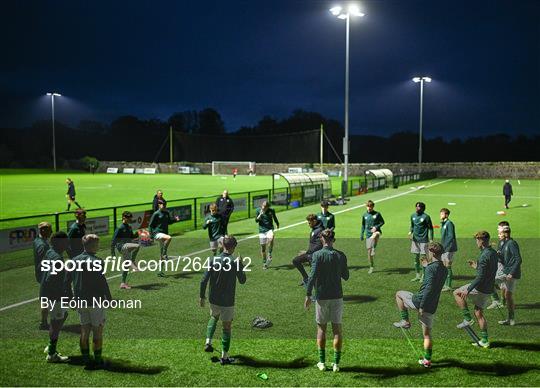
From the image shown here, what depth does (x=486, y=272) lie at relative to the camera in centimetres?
802

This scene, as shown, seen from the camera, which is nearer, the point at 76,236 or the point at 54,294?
the point at 54,294

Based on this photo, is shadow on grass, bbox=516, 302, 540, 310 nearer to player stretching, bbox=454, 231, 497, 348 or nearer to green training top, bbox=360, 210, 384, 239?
player stretching, bbox=454, 231, 497, 348

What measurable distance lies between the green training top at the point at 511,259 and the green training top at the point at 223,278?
5.14 m

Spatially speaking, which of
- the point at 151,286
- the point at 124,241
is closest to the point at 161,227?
the point at 124,241

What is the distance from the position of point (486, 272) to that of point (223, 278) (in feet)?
13.9

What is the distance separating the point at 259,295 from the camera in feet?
37.6

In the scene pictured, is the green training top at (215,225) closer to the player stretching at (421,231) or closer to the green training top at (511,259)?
the player stretching at (421,231)

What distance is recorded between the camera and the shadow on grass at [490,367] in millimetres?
7207

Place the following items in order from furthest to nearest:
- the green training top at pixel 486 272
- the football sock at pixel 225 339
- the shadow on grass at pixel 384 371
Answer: the green training top at pixel 486 272, the football sock at pixel 225 339, the shadow on grass at pixel 384 371

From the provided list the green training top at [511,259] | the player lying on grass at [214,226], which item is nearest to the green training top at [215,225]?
the player lying on grass at [214,226]

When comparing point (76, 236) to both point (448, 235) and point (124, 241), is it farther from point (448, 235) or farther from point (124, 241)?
point (448, 235)

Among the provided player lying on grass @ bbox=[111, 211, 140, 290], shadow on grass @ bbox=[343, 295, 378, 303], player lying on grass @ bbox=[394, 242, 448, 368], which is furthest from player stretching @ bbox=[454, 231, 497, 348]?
player lying on grass @ bbox=[111, 211, 140, 290]

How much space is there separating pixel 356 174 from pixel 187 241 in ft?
216

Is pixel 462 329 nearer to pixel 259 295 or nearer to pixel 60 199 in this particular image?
pixel 259 295
